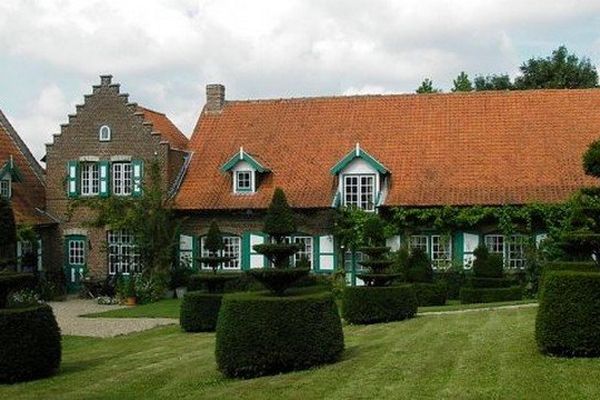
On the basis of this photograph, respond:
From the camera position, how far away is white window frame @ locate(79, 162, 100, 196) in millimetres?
32312

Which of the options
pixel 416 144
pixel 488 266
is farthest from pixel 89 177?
pixel 488 266

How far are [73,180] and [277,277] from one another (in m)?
20.6

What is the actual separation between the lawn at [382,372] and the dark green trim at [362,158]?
12.3m

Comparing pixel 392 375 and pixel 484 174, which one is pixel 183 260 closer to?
pixel 484 174

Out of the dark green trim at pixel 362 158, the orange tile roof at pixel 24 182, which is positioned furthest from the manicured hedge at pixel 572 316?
the orange tile roof at pixel 24 182

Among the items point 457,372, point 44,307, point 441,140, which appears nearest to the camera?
point 457,372

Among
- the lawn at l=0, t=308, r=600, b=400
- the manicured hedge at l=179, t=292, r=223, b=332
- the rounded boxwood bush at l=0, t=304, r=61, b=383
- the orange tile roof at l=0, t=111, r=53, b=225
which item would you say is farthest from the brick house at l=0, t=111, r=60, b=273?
the rounded boxwood bush at l=0, t=304, r=61, b=383

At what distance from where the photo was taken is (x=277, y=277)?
1350cm

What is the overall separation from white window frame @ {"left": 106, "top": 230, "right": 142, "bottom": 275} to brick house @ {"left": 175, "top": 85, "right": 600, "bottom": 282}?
2119 mm

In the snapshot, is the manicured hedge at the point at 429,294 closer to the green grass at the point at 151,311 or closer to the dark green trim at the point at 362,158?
the green grass at the point at 151,311

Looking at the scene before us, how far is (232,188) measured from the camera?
102 feet

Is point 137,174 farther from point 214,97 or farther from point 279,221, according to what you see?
point 279,221

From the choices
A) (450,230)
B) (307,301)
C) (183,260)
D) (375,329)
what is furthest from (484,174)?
(307,301)

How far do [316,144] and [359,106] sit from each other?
2.70m
